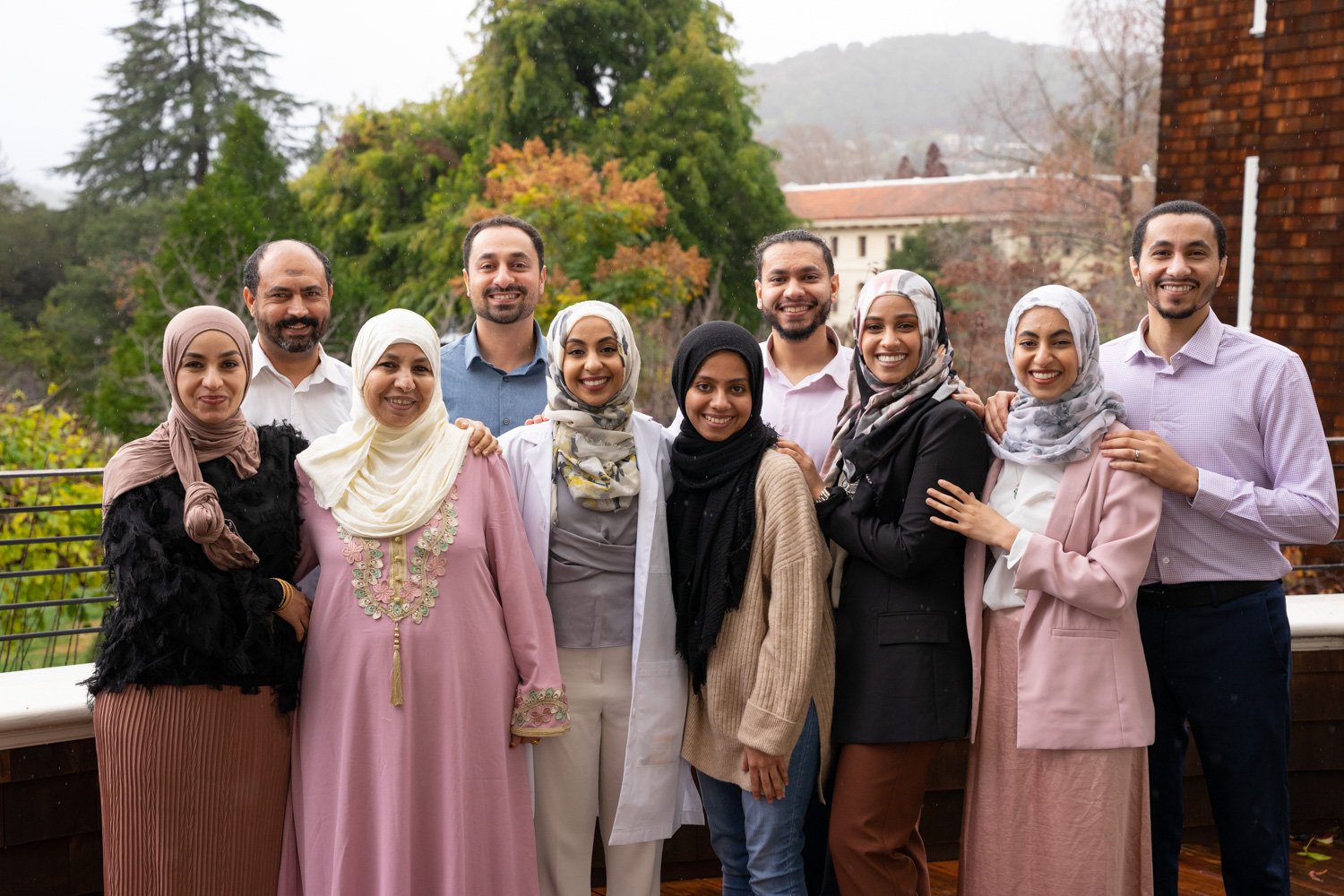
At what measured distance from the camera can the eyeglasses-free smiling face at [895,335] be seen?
2684 millimetres

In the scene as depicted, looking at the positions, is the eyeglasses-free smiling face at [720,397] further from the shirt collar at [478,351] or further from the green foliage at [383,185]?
the green foliage at [383,185]

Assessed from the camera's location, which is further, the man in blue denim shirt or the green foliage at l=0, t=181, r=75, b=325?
the green foliage at l=0, t=181, r=75, b=325

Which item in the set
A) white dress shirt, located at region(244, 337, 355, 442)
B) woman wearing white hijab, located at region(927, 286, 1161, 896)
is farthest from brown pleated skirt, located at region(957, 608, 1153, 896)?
white dress shirt, located at region(244, 337, 355, 442)

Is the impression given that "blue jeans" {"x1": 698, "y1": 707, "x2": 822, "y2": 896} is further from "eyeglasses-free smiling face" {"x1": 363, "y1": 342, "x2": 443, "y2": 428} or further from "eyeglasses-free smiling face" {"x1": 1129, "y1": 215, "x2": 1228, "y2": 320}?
"eyeglasses-free smiling face" {"x1": 1129, "y1": 215, "x2": 1228, "y2": 320}

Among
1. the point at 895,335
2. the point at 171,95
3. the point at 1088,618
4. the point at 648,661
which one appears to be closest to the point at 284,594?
the point at 648,661

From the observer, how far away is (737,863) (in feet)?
8.94

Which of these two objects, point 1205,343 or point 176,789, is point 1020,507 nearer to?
point 1205,343

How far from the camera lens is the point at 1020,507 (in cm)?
263

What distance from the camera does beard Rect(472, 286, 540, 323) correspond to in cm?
354

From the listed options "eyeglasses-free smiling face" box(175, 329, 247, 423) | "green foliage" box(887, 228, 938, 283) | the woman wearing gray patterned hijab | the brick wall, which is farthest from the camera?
"green foliage" box(887, 228, 938, 283)

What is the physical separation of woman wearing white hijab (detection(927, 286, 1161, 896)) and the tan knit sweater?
32 centimetres

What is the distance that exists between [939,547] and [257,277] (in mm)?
2092

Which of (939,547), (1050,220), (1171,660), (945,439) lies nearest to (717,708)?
(939,547)

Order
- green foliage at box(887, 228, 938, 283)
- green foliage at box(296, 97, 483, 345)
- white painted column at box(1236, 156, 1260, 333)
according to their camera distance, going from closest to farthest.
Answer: white painted column at box(1236, 156, 1260, 333) < green foliage at box(296, 97, 483, 345) < green foliage at box(887, 228, 938, 283)
